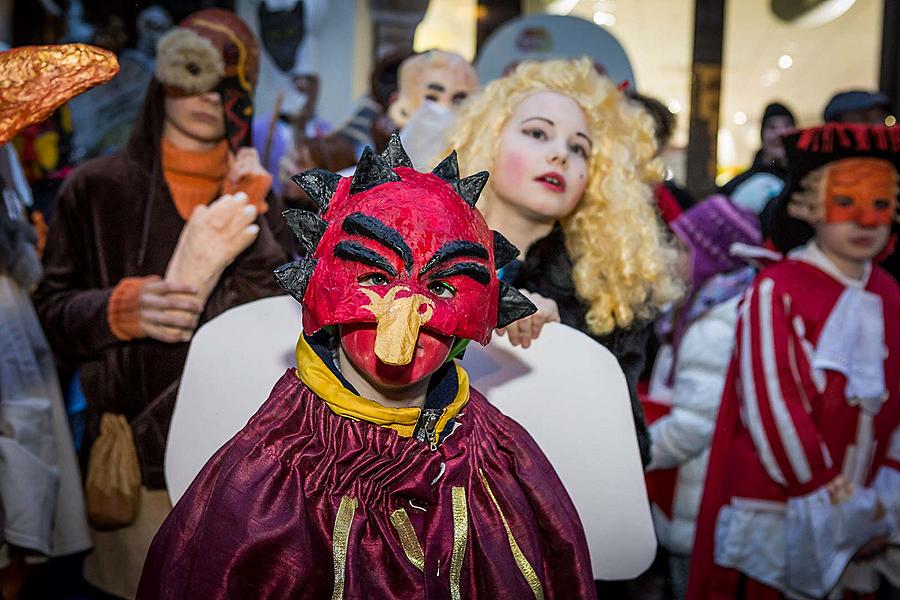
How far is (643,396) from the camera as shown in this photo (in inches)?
105

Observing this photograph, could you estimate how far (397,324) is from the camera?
39.0 inches

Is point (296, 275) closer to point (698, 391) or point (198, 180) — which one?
point (198, 180)

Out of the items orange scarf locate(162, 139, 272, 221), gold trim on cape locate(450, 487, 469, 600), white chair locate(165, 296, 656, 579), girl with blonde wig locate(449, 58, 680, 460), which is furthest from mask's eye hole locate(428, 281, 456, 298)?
orange scarf locate(162, 139, 272, 221)

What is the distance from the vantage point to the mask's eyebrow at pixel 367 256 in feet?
3.29

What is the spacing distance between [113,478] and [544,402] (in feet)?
2.59

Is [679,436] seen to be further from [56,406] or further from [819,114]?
[819,114]

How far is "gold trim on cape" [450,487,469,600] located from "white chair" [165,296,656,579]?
0.31m

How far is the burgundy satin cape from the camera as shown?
1017 millimetres

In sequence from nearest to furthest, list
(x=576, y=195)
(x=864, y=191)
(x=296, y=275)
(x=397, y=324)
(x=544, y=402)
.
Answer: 1. (x=397, y=324)
2. (x=296, y=275)
3. (x=544, y=402)
4. (x=576, y=195)
5. (x=864, y=191)

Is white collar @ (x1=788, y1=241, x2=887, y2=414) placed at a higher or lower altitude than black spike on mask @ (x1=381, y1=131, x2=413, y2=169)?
lower

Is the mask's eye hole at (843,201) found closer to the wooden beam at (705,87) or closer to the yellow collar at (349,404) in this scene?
the yellow collar at (349,404)

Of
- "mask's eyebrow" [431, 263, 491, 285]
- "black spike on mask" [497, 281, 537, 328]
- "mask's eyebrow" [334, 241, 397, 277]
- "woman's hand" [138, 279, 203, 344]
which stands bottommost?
"woman's hand" [138, 279, 203, 344]

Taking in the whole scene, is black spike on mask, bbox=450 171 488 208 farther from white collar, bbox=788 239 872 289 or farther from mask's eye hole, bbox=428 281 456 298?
white collar, bbox=788 239 872 289

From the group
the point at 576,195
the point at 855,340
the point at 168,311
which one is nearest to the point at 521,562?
the point at 576,195
